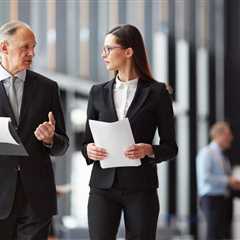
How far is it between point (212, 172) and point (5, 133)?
4421 mm

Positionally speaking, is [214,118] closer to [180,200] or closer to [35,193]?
[180,200]

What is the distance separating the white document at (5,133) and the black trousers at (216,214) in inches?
176

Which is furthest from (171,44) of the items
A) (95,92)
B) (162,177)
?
(95,92)

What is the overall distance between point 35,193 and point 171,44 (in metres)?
6.27

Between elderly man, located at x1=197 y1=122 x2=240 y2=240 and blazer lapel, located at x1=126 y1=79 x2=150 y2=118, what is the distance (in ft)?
12.8

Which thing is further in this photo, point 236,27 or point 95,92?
point 236,27

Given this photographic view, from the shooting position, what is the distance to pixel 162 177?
9180mm

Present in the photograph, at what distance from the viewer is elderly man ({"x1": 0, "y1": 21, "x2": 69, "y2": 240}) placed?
9.84ft

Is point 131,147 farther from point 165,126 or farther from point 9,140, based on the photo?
point 9,140

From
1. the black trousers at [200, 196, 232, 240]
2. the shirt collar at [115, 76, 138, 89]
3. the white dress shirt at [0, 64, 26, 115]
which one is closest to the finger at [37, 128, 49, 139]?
the white dress shirt at [0, 64, 26, 115]

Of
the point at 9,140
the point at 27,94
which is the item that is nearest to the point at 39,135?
the point at 9,140

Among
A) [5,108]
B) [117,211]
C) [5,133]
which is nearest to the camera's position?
[5,133]

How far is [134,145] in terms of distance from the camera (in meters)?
3.04

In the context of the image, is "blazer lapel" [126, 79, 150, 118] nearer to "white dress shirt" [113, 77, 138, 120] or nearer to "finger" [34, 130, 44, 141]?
"white dress shirt" [113, 77, 138, 120]
